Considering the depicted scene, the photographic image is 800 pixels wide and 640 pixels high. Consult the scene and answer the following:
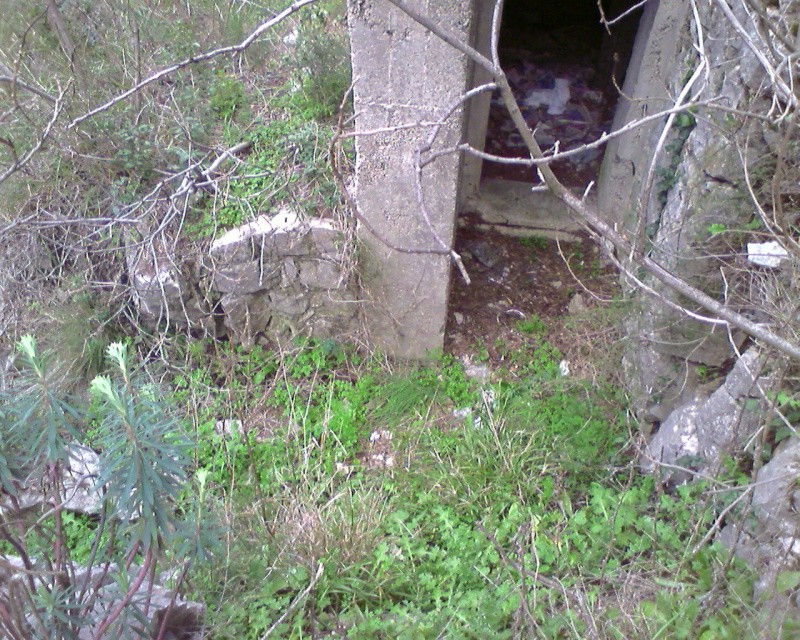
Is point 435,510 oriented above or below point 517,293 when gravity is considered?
below

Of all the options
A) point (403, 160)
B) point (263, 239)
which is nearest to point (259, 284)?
point (263, 239)

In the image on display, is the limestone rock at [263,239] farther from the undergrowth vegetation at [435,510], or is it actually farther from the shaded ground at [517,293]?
the shaded ground at [517,293]

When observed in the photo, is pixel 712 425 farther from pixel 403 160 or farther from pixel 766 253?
pixel 403 160

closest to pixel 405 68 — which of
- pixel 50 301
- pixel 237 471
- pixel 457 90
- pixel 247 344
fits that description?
pixel 457 90

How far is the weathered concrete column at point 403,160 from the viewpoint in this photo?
2617mm

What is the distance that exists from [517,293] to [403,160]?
121 centimetres

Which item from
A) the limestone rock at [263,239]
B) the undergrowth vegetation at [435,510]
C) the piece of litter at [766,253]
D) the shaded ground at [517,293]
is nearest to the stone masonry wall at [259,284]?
the limestone rock at [263,239]

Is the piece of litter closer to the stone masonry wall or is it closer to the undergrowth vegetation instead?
the undergrowth vegetation

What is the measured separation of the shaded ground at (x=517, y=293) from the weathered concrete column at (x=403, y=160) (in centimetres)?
28

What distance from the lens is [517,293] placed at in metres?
3.77

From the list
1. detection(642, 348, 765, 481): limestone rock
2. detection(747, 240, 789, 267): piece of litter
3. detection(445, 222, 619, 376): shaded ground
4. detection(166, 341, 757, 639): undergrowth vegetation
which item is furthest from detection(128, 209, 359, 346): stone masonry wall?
detection(747, 240, 789, 267): piece of litter

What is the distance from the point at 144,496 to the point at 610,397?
7.37 feet

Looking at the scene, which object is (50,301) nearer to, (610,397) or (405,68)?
(405,68)

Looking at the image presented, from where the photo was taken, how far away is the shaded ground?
3539 millimetres
